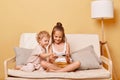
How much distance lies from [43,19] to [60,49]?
0.71 metres

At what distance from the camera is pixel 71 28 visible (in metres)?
3.59

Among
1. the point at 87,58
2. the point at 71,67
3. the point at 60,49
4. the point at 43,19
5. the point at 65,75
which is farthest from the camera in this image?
the point at 43,19

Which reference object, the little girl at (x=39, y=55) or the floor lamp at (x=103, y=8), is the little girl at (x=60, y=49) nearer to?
the little girl at (x=39, y=55)

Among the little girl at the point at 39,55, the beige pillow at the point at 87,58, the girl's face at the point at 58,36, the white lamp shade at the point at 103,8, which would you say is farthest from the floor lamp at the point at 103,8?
the little girl at the point at 39,55

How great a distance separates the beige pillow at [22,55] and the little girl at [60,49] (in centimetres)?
28

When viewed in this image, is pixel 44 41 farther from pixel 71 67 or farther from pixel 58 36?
pixel 71 67

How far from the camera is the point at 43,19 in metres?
3.56

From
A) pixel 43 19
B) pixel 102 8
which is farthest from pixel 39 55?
pixel 102 8

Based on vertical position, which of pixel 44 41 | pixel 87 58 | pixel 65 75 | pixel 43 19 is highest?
pixel 43 19

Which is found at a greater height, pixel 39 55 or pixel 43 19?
pixel 43 19

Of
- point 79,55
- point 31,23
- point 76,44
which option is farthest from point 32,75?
point 31,23

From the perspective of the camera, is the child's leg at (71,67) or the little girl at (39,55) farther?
the little girl at (39,55)

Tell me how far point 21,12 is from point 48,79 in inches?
51.8

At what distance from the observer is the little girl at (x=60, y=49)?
2.88 meters
